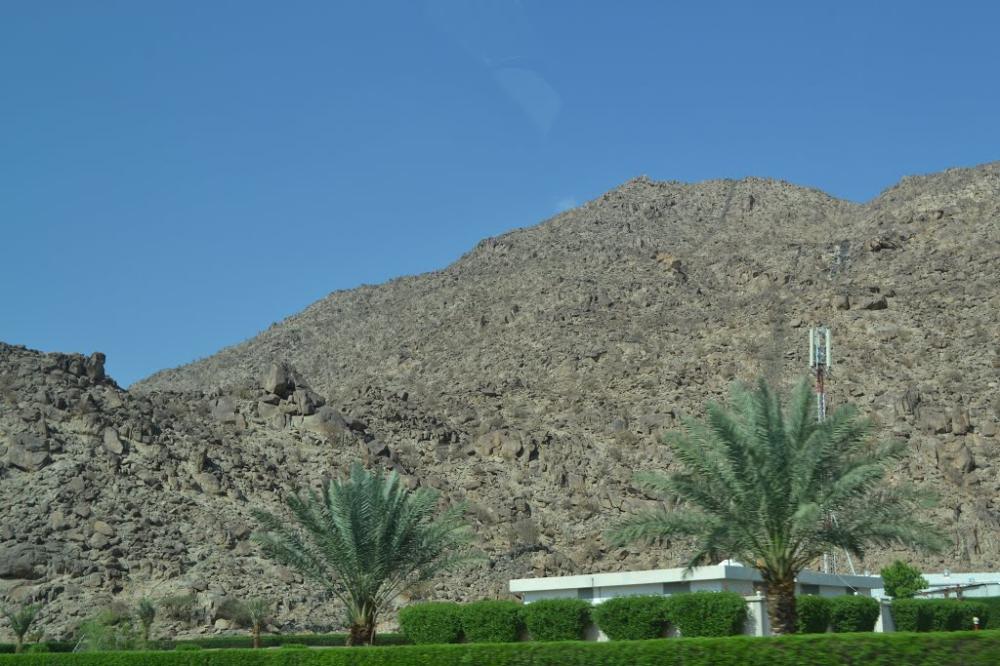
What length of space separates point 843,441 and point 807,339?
57.3 meters

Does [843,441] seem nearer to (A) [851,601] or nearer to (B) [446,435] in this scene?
(A) [851,601]

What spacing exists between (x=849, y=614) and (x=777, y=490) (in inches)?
327

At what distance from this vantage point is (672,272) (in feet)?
338

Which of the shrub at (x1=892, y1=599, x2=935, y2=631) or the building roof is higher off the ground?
the building roof

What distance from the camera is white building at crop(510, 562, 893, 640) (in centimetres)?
3416

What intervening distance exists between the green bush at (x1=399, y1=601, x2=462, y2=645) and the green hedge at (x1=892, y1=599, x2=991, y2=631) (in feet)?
45.0

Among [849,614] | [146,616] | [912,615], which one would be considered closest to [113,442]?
[146,616]

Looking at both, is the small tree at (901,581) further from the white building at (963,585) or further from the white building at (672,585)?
the white building at (672,585)

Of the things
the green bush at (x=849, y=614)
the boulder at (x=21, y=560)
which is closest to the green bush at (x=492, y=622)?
the green bush at (x=849, y=614)

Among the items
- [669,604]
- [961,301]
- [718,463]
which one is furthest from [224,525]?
[961,301]

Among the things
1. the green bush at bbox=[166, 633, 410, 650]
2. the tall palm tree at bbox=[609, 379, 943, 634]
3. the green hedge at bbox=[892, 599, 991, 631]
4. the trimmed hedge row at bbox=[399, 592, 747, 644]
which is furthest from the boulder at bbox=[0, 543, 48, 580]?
the green hedge at bbox=[892, 599, 991, 631]

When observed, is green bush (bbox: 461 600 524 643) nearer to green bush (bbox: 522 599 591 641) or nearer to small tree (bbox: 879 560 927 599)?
green bush (bbox: 522 599 591 641)

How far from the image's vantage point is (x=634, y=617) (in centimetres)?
2953

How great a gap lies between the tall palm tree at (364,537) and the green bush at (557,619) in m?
4.03
